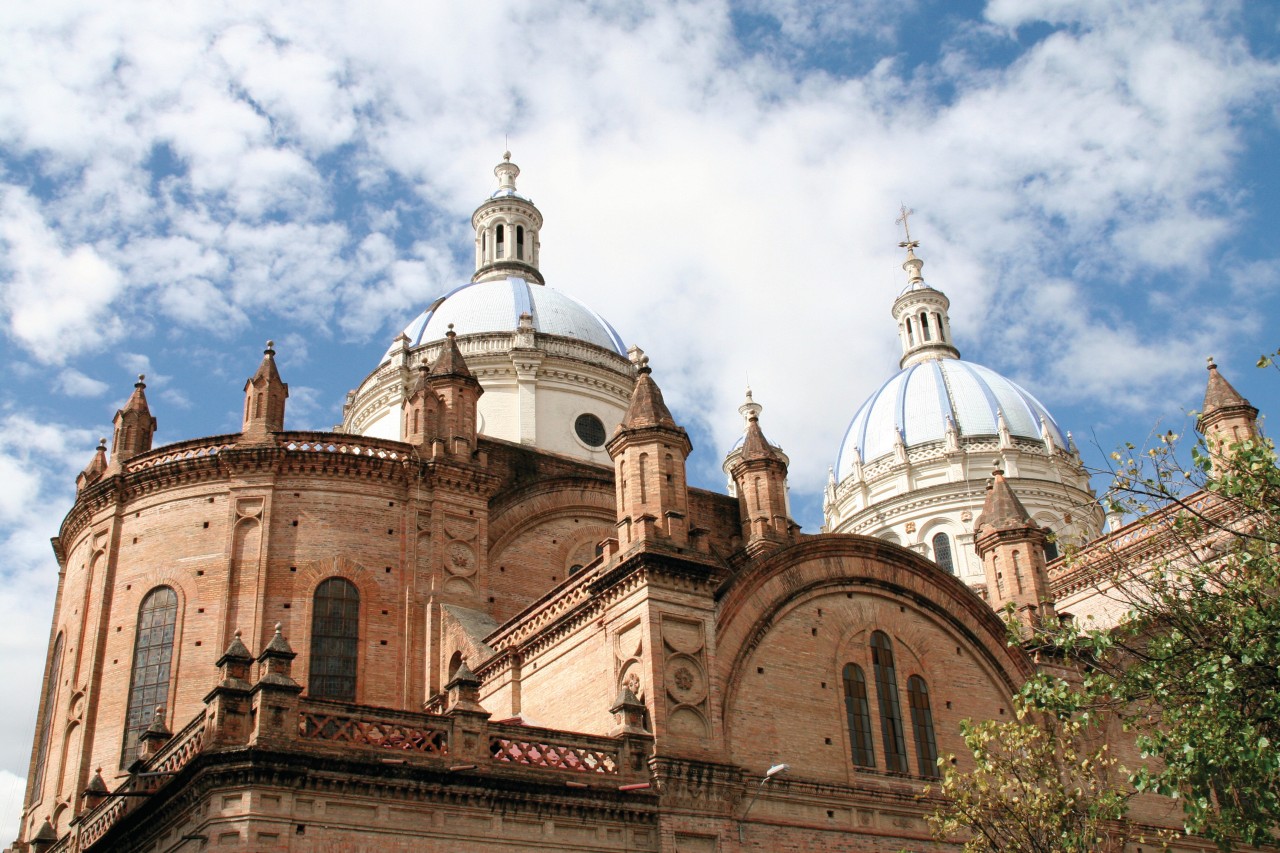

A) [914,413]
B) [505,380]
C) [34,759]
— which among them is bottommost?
[34,759]

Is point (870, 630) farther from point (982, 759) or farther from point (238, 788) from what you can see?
point (238, 788)

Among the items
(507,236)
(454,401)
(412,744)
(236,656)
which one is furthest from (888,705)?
(507,236)

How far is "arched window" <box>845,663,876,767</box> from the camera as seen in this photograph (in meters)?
27.1

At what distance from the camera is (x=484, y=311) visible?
47.0 m

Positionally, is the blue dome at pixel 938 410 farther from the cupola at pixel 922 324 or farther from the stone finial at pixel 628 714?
the stone finial at pixel 628 714

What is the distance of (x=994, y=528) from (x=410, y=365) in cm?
2176

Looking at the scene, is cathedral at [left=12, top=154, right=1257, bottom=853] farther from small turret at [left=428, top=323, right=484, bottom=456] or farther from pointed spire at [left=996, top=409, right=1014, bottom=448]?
pointed spire at [left=996, top=409, right=1014, bottom=448]

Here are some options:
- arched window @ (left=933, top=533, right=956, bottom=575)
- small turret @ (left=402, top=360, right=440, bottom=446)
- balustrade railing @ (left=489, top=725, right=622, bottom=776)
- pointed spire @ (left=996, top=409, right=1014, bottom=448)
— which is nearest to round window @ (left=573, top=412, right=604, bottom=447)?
small turret @ (left=402, top=360, right=440, bottom=446)

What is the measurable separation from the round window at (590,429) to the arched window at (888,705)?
17.0 metres

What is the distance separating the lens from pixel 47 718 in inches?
1335

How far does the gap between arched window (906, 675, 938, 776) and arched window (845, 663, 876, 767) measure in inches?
51.6

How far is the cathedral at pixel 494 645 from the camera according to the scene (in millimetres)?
21312

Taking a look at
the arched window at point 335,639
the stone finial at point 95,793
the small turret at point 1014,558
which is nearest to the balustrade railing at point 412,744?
the stone finial at point 95,793

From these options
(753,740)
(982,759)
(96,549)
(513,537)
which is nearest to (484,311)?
(513,537)
